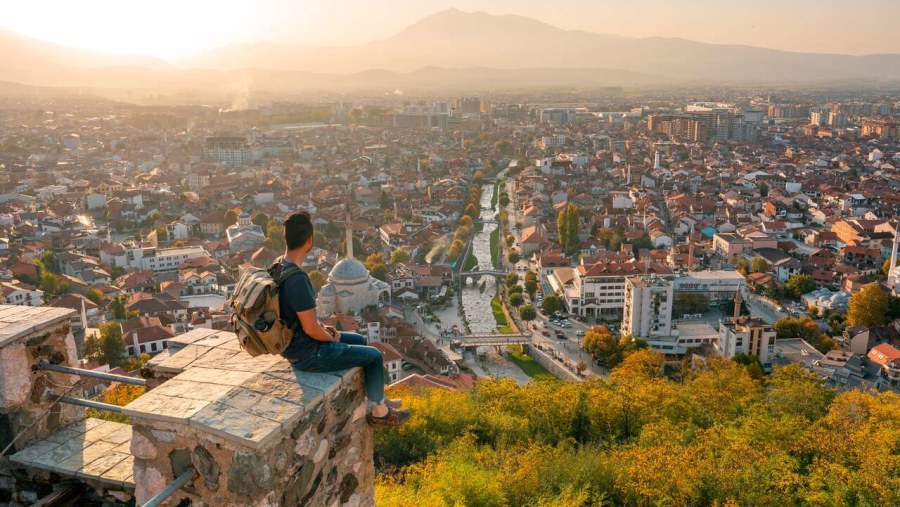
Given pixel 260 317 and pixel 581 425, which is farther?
pixel 581 425

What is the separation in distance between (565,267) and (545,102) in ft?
193

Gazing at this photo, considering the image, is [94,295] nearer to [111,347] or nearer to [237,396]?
[111,347]

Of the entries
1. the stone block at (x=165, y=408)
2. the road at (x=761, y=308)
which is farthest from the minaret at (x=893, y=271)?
the stone block at (x=165, y=408)

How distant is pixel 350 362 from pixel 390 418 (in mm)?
188

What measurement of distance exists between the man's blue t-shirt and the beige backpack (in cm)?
2

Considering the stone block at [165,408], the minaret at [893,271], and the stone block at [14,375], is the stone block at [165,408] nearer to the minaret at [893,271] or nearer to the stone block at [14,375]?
the stone block at [14,375]

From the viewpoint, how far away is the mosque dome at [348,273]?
12.9 metres

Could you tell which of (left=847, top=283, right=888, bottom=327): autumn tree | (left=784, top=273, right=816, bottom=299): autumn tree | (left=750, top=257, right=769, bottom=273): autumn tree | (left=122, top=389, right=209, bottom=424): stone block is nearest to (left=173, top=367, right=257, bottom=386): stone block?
(left=122, top=389, right=209, bottom=424): stone block

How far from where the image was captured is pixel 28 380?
2041mm

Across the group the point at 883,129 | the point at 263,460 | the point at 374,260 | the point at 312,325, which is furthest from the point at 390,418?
the point at 883,129

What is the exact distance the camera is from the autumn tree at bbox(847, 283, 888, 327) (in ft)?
39.5

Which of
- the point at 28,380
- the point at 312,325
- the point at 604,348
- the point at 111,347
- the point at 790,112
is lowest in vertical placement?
the point at 604,348

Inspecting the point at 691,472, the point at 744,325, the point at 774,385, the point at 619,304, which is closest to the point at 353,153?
the point at 619,304

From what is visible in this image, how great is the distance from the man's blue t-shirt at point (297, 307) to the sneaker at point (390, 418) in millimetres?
226
